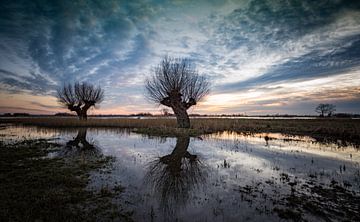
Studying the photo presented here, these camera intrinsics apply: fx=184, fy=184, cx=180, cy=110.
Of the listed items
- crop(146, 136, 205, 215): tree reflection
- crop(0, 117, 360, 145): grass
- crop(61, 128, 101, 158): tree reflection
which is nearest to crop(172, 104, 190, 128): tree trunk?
crop(0, 117, 360, 145): grass

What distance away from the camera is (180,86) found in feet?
81.4

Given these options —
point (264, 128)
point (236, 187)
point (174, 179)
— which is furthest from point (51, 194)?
point (264, 128)

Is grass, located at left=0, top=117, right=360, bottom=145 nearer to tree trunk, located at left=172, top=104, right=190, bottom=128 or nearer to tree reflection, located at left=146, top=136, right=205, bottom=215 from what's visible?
tree trunk, located at left=172, top=104, right=190, bottom=128

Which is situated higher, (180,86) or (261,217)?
(180,86)

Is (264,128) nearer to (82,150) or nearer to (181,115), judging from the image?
(181,115)

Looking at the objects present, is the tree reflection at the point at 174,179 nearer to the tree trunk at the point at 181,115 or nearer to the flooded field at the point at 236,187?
the flooded field at the point at 236,187

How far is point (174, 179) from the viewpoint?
6.57 metres

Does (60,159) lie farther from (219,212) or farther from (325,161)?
(325,161)

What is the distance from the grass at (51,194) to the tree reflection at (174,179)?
1141 mm

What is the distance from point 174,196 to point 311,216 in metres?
3.26

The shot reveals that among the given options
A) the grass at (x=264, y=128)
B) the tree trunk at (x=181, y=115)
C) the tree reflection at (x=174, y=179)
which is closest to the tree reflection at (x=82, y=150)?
the tree reflection at (x=174, y=179)

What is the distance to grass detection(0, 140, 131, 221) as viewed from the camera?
4.02 meters

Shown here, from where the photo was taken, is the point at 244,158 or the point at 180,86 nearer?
the point at 244,158

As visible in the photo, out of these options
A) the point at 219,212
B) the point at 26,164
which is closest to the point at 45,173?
the point at 26,164
